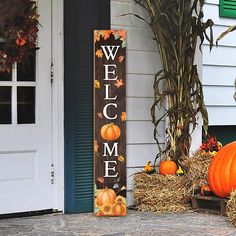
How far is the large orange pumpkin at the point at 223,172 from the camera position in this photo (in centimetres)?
471

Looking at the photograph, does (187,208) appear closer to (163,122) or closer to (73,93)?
(163,122)

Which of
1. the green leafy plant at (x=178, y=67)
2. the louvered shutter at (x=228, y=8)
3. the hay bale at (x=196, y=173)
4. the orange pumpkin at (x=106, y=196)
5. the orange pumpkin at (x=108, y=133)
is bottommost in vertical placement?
the orange pumpkin at (x=106, y=196)

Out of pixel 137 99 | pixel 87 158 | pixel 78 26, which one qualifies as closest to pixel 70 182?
pixel 87 158

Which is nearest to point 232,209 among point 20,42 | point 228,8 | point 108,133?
point 108,133

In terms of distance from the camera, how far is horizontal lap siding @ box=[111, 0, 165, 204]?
5164 mm

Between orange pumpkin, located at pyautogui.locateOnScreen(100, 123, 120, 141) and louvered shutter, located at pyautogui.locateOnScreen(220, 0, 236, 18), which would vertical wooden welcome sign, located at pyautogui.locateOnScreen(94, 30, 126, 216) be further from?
louvered shutter, located at pyautogui.locateOnScreen(220, 0, 236, 18)

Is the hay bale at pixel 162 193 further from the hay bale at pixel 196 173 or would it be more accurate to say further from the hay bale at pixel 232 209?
the hay bale at pixel 232 209

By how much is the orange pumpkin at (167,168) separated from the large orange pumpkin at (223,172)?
1.13ft

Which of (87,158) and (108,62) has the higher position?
(108,62)

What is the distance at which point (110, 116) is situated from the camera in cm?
481

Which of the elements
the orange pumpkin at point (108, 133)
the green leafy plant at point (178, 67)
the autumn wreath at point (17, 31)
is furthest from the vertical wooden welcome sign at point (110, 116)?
the autumn wreath at point (17, 31)

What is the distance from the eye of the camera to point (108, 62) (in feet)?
15.8

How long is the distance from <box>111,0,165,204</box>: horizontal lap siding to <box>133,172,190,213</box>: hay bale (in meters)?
0.21

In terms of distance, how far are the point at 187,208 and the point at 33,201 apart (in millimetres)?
1400
